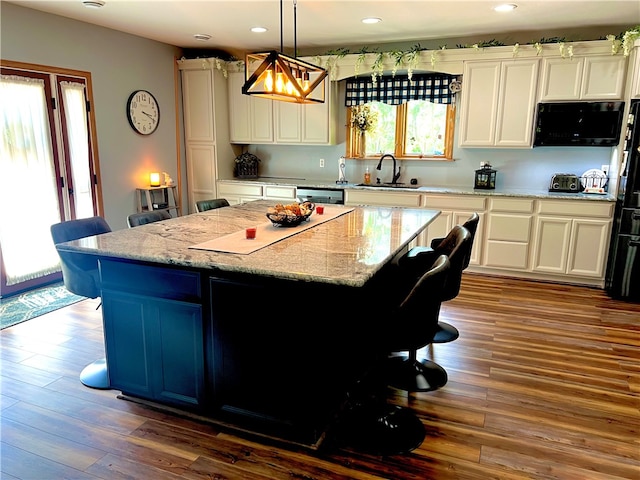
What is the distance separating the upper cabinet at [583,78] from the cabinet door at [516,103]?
115 mm

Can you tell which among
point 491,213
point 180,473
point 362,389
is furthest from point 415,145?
point 180,473

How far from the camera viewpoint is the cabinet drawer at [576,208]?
439cm

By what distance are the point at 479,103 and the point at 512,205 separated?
3.77 ft

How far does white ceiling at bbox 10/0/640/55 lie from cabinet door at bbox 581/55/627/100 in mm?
348

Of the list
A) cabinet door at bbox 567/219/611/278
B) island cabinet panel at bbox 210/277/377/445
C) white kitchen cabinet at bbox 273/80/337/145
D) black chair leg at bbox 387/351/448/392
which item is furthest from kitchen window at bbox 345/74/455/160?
island cabinet panel at bbox 210/277/377/445

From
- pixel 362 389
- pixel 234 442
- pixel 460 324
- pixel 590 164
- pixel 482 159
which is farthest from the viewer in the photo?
pixel 482 159

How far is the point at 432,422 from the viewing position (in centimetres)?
241

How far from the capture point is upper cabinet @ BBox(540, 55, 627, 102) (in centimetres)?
438

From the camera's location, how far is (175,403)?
2432 millimetres

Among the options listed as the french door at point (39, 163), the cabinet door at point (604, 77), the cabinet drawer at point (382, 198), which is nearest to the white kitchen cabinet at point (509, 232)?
the cabinet drawer at point (382, 198)

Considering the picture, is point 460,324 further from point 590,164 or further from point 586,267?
point 590,164

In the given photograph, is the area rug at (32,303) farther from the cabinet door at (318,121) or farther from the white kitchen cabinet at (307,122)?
the cabinet door at (318,121)

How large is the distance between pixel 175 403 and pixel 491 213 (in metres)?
3.64

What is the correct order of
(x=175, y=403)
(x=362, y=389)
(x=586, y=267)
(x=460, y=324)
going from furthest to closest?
(x=586, y=267) → (x=460, y=324) → (x=362, y=389) → (x=175, y=403)
